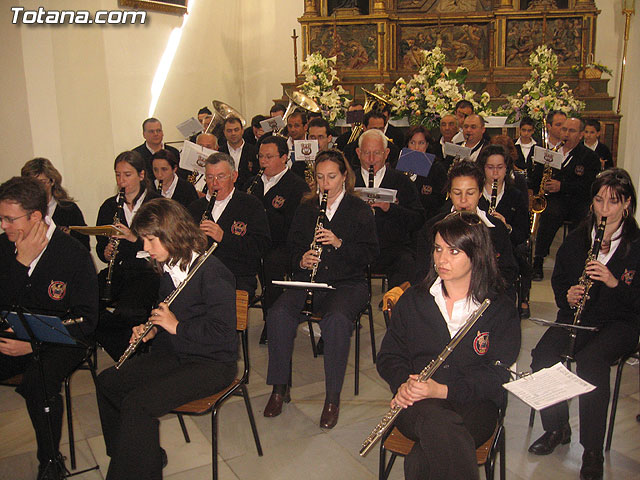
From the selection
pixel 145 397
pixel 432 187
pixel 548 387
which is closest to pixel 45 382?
pixel 145 397

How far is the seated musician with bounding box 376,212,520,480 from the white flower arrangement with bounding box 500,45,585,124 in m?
5.97

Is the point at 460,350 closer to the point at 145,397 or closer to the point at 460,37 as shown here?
the point at 145,397

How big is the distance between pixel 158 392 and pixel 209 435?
0.96 meters

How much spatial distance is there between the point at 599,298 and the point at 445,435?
1519 mm

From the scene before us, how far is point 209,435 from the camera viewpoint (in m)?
3.40

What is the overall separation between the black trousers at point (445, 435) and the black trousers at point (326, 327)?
1046 millimetres

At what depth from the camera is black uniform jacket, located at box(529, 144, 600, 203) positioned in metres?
6.07

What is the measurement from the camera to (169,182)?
509 cm

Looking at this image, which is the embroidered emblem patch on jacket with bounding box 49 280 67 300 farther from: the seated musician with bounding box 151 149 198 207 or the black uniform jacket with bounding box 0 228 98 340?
the seated musician with bounding box 151 149 198 207

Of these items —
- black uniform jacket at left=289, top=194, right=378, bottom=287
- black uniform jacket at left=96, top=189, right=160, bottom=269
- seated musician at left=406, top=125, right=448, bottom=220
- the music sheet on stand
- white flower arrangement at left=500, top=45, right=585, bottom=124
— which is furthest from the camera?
white flower arrangement at left=500, top=45, right=585, bottom=124

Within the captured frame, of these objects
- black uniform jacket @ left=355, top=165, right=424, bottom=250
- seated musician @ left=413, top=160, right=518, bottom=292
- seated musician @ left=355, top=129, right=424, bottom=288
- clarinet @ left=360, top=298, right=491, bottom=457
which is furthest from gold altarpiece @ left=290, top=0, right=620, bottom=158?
clarinet @ left=360, top=298, right=491, bottom=457

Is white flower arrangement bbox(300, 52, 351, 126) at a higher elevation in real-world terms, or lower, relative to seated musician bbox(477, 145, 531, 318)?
higher

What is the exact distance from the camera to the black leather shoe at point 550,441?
311 cm

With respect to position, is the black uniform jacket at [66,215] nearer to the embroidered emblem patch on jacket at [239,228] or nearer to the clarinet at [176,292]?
the embroidered emblem patch on jacket at [239,228]
